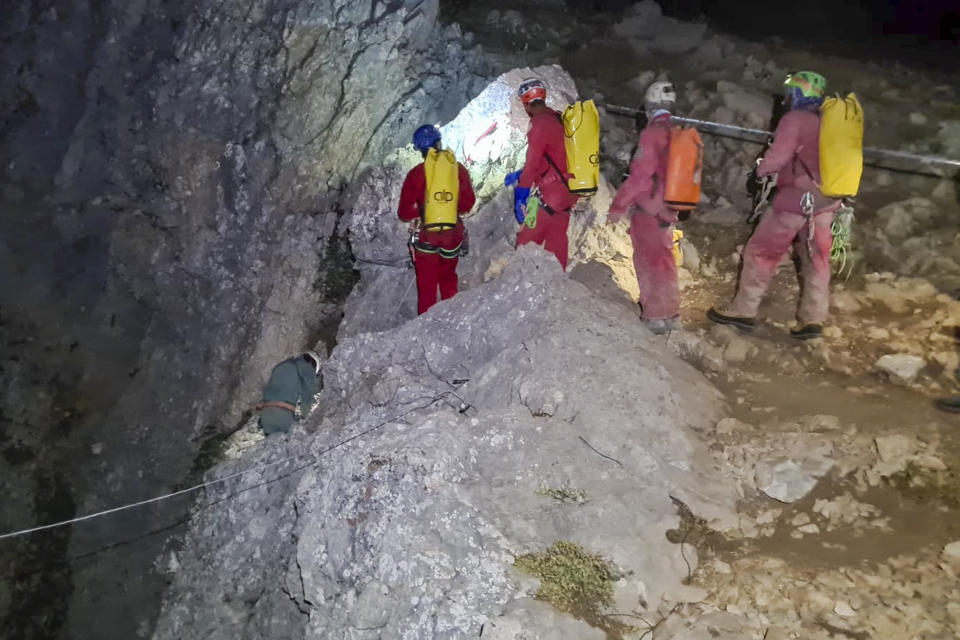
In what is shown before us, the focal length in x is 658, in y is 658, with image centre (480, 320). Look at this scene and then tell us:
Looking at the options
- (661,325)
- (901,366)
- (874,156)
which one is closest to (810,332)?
(901,366)

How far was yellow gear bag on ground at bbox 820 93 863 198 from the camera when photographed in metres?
5.25

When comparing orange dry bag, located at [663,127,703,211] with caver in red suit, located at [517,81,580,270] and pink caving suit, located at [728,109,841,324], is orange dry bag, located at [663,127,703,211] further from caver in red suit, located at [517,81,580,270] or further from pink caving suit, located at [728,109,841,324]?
caver in red suit, located at [517,81,580,270]

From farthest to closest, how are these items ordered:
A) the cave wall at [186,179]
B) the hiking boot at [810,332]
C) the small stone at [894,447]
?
the cave wall at [186,179], the hiking boot at [810,332], the small stone at [894,447]

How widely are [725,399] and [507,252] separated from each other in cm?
295

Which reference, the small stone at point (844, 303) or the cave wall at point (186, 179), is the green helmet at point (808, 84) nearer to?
the small stone at point (844, 303)

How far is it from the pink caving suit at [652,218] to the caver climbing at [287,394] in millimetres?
3622

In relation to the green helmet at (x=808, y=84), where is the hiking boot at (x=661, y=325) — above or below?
below

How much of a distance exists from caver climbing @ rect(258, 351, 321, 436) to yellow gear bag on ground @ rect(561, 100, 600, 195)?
3508mm

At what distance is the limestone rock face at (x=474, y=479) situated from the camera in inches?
147

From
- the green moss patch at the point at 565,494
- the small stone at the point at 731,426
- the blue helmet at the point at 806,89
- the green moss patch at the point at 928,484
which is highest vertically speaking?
the blue helmet at the point at 806,89

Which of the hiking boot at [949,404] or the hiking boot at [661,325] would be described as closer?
the hiking boot at [949,404]

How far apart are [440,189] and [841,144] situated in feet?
11.7

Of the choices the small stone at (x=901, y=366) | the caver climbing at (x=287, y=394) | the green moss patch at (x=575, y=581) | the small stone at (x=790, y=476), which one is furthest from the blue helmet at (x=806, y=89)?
the caver climbing at (x=287, y=394)

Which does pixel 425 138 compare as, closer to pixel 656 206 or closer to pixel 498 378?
pixel 656 206
